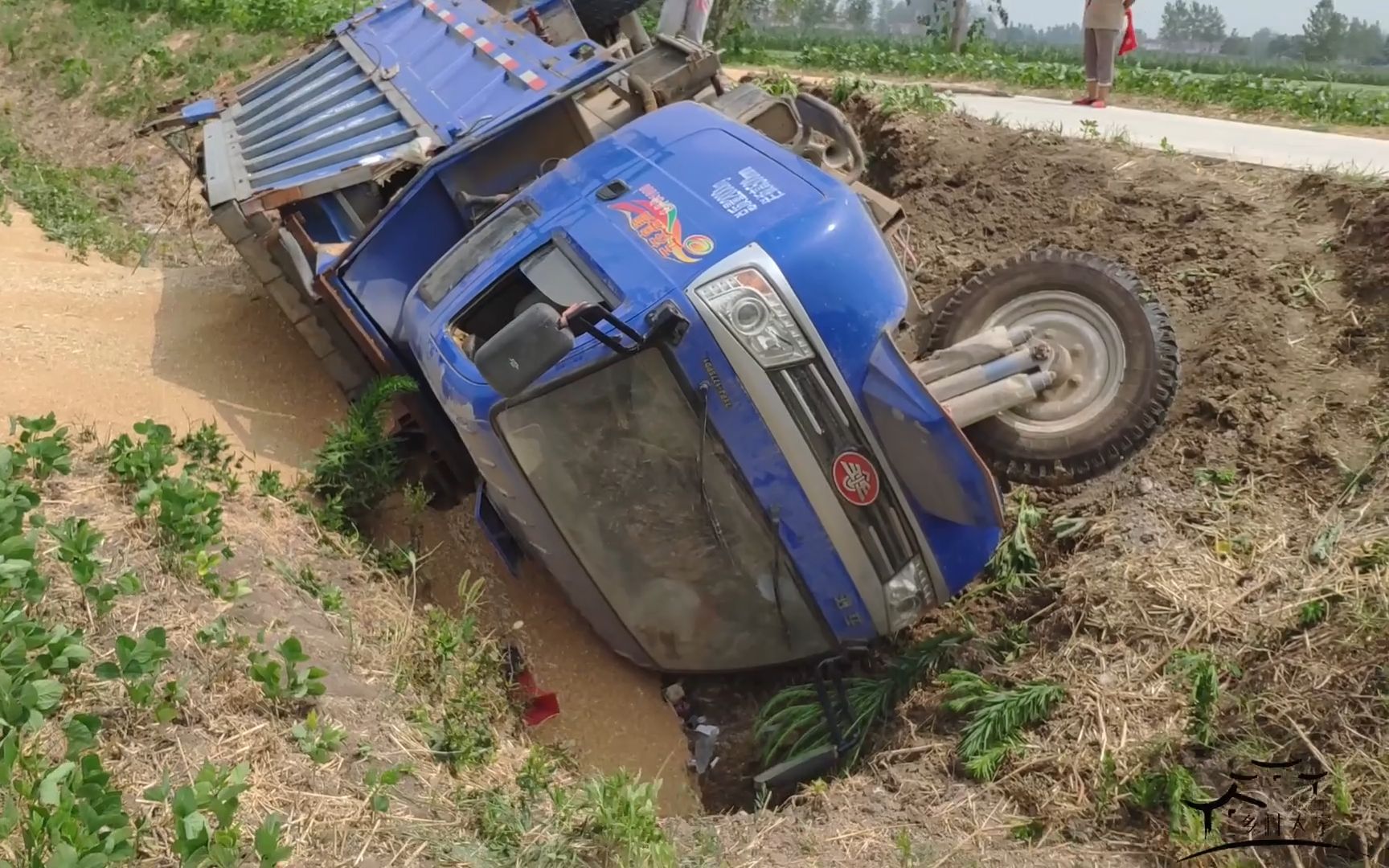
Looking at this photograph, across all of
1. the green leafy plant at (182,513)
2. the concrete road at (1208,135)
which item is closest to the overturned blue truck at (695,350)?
the green leafy plant at (182,513)

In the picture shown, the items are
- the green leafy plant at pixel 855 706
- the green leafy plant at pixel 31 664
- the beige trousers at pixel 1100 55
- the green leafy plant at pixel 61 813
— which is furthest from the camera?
the beige trousers at pixel 1100 55

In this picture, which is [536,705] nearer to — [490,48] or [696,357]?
[696,357]

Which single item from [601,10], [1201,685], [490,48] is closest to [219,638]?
[1201,685]

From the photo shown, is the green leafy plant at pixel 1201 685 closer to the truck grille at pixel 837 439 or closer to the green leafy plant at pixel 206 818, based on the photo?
the truck grille at pixel 837 439

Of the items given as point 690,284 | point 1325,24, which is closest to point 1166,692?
point 690,284

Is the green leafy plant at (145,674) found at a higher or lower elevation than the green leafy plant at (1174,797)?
higher

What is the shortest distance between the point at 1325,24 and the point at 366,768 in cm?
4602

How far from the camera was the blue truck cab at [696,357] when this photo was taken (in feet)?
13.0

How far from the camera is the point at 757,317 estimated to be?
392 centimetres

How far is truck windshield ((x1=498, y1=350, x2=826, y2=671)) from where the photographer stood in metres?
4.06

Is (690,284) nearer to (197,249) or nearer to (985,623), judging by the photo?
(985,623)

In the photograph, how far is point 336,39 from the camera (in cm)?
709

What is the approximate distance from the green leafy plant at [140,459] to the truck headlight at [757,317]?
2279 mm

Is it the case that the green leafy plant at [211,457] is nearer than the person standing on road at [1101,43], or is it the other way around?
the green leafy plant at [211,457]
